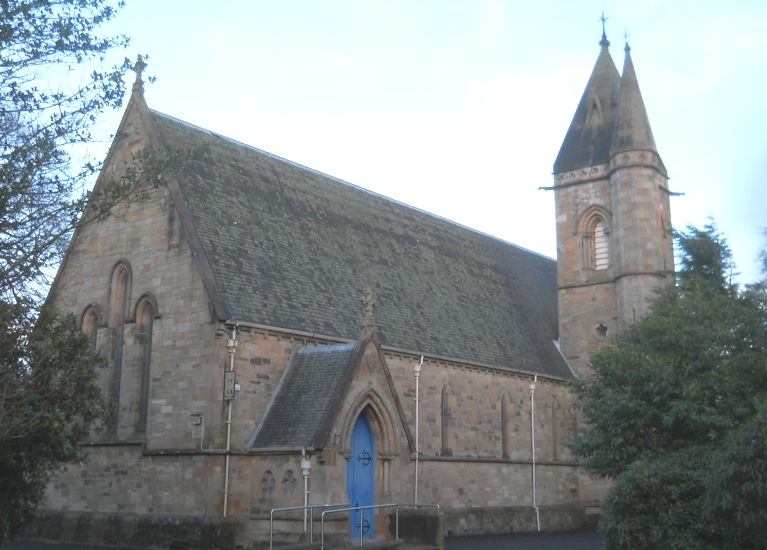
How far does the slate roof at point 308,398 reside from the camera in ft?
69.5

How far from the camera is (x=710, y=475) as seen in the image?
15.5 meters

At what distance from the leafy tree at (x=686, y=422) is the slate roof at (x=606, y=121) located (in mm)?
10476

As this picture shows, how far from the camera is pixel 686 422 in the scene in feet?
73.0

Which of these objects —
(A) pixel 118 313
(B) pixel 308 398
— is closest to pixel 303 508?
(B) pixel 308 398

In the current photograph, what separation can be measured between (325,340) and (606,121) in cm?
2110

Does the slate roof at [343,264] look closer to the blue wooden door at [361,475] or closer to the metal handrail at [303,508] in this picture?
the blue wooden door at [361,475]

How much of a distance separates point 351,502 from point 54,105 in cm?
1274

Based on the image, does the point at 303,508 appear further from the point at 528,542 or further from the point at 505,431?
the point at 505,431

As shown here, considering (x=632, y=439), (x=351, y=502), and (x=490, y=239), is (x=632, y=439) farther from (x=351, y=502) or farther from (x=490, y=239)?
(x=490, y=239)

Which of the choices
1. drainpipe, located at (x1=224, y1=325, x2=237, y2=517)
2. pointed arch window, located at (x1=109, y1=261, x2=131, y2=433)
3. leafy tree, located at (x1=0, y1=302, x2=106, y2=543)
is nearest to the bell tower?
drainpipe, located at (x1=224, y1=325, x2=237, y2=517)

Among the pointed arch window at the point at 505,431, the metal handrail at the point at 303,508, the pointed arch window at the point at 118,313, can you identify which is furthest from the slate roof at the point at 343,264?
the metal handrail at the point at 303,508

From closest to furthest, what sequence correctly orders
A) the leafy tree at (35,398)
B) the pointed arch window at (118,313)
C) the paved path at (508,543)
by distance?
the leafy tree at (35,398) → the paved path at (508,543) → the pointed arch window at (118,313)

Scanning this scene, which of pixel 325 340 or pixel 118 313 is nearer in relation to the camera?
pixel 325 340

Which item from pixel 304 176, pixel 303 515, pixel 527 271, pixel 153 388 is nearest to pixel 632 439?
pixel 303 515
